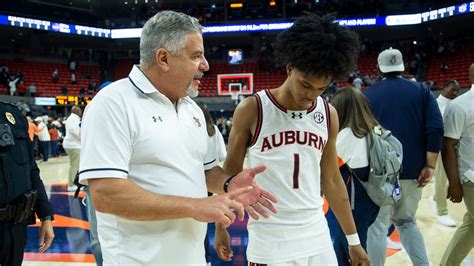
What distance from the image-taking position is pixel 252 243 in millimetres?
2033

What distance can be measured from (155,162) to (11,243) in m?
1.34

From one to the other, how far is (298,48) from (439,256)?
297cm

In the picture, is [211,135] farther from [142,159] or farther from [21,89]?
[21,89]

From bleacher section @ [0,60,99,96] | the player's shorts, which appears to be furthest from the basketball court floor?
bleacher section @ [0,60,99,96]

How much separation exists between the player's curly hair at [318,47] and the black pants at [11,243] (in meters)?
1.69

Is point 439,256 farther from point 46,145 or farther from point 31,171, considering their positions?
point 46,145

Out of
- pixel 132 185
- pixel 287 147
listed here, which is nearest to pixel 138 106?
pixel 132 185

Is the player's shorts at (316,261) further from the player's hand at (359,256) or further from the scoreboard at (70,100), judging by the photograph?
the scoreboard at (70,100)

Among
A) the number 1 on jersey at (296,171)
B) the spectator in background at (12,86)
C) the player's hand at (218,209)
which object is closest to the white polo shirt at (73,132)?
the number 1 on jersey at (296,171)

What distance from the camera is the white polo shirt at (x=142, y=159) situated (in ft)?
4.39

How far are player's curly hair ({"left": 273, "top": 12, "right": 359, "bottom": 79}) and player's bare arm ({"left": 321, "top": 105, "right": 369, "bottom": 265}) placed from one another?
1.05 feet

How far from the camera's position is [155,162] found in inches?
56.9

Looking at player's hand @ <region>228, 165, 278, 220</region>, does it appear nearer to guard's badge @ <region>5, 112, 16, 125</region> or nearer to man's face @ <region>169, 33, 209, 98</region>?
man's face @ <region>169, 33, 209, 98</region>

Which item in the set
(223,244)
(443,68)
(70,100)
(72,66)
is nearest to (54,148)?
(70,100)
